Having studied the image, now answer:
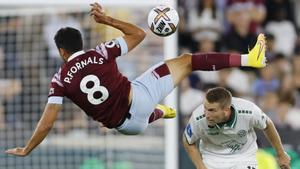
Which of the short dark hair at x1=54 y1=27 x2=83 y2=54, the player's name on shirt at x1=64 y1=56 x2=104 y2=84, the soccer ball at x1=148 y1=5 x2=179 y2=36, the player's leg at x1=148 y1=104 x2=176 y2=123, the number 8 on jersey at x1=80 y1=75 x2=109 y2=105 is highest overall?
the soccer ball at x1=148 y1=5 x2=179 y2=36

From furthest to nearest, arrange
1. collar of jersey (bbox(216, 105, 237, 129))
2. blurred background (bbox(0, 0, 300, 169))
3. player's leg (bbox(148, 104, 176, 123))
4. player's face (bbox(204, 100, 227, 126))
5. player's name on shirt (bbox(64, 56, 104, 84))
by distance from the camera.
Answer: blurred background (bbox(0, 0, 300, 169))
player's leg (bbox(148, 104, 176, 123))
player's name on shirt (bbox(64, 56, 104, 84))
collar of jersey (bbox(216, 105, 237, 129))
player's face (bbox(204, 100, 227, 126))

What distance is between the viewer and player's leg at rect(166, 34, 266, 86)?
956 centimetres

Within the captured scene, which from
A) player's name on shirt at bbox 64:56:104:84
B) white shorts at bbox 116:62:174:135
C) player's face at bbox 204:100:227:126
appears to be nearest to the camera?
player's face at bbox 204:100:227:126

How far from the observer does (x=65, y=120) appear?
13.4 meters

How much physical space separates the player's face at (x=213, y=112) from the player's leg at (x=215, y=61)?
1.84ft

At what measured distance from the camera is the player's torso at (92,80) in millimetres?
9375

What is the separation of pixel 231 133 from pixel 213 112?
36cm

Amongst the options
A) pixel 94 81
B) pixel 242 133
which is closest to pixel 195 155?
pixel 242 133

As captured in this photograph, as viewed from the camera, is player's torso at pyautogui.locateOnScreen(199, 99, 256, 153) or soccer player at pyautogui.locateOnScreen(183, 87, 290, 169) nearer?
soccer player at pyautogui.locateOnScreen(183, 87, 290, 169)

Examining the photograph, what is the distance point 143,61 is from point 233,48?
1.79 m

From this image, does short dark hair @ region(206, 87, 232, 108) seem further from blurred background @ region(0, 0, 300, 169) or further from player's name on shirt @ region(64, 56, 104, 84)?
blurred background @ region(0, 0, 300, 169)

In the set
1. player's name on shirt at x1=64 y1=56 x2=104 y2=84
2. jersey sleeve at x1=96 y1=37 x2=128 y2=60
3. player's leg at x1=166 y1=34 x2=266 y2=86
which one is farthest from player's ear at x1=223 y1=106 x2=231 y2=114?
player's name on shirt at x1=64 y1=56 x2=104 y2=84

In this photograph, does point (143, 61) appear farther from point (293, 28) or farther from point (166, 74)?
point (166, 74)

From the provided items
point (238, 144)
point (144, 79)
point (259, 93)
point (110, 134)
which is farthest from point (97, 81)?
point (259, 93)
